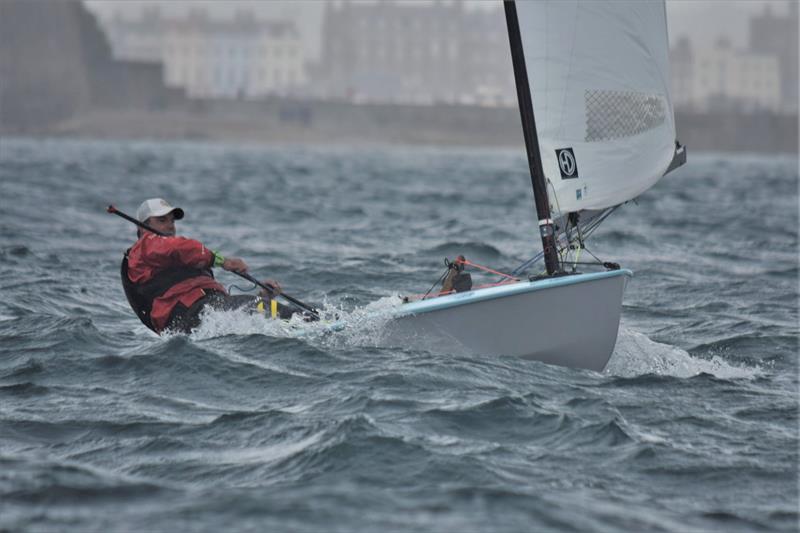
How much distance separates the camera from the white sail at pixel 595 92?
8445 millimetres

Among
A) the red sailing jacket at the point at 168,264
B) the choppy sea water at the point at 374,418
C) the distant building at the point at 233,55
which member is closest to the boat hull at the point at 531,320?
the choppy sea water at the point at 374,418

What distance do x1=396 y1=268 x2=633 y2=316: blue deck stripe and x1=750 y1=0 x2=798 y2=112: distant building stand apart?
166m

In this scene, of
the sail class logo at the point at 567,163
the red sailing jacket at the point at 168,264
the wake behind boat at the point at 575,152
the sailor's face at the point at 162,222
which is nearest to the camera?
the wake behind boat at the point at 575,152

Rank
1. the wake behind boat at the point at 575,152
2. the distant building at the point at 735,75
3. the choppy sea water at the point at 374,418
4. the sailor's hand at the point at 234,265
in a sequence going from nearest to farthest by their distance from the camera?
1. the choppy sea water at the point at 374,418
2. the wake behind boat at the point at 575,152
3. the sailor's hand at the point at 234,265
4. the distant building at the point at 735,75

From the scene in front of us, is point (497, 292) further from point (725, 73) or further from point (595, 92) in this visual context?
point (725, 73)

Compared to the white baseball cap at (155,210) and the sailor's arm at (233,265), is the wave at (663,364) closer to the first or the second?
the sailor's arm at (233,265)

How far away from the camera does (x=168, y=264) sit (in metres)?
8.51

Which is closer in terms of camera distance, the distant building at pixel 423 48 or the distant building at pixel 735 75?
the distant building at pixel 423 48

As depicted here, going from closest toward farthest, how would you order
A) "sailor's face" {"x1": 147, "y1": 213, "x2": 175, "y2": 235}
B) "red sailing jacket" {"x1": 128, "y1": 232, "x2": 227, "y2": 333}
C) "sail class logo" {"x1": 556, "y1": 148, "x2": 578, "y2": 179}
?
"red sailing jacket" {"x1": 128, "y1": 232, "x2": 227, "y2": 333} < "sail class logo" {"x1": 556, "y1": 148, "x2": 578, "y2": 179} < "sailor's face" {"x1": 147, "y1": 213, "x2": 175, "y2": 235}

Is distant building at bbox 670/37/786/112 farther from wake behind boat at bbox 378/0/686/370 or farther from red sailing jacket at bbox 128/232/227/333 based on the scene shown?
red sailing jacket at bbox 128/232/227/333

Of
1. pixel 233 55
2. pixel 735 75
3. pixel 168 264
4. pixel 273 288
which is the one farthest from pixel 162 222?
pixel 735 75

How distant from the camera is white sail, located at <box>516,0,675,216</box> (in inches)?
332

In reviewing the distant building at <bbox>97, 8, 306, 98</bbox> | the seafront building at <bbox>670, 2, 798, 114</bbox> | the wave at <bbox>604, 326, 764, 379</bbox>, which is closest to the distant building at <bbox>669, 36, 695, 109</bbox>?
the seafront building at <bbox>670, 2, 798, 114</bbox>

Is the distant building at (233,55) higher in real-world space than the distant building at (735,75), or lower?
higher
